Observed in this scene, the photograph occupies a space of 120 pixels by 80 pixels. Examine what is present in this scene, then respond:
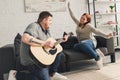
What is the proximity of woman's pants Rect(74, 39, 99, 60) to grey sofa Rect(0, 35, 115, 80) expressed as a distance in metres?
0.09

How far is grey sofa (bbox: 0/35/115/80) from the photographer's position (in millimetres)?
3223

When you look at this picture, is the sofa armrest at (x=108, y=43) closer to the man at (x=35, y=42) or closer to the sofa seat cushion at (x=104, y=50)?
the sofa seat cushion at (x=104, y=50)

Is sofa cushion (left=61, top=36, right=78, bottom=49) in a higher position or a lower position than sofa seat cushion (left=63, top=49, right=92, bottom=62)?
higher

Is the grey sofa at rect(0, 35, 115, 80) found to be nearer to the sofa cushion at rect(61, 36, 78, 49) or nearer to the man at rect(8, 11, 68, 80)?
the sofa cushion at rect(61, 36, 78, 49)

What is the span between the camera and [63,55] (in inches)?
145

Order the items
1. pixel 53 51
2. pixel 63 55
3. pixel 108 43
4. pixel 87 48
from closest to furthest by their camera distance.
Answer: pixel 53 51, pixel 63 55, pixel 87 48, pixel 108 43

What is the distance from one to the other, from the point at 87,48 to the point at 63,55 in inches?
19.8

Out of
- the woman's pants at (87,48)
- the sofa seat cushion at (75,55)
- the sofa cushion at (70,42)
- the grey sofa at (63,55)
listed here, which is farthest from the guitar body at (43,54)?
the sofa cushion at (70,42)

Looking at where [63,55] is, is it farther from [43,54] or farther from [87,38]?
[43,54]

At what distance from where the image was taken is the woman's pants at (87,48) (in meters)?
3.87

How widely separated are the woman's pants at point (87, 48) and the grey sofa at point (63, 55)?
9cm

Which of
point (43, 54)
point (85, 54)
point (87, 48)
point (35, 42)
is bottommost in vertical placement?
point (85, 54)

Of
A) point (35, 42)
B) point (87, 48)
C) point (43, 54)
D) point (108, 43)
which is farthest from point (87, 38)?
point (35, 42)

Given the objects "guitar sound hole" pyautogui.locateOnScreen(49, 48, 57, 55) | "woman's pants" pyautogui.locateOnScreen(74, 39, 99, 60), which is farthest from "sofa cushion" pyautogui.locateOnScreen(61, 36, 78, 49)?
"guitar sound hole" pyautogui.locateOnScreen(49, 48, 57, 55)
